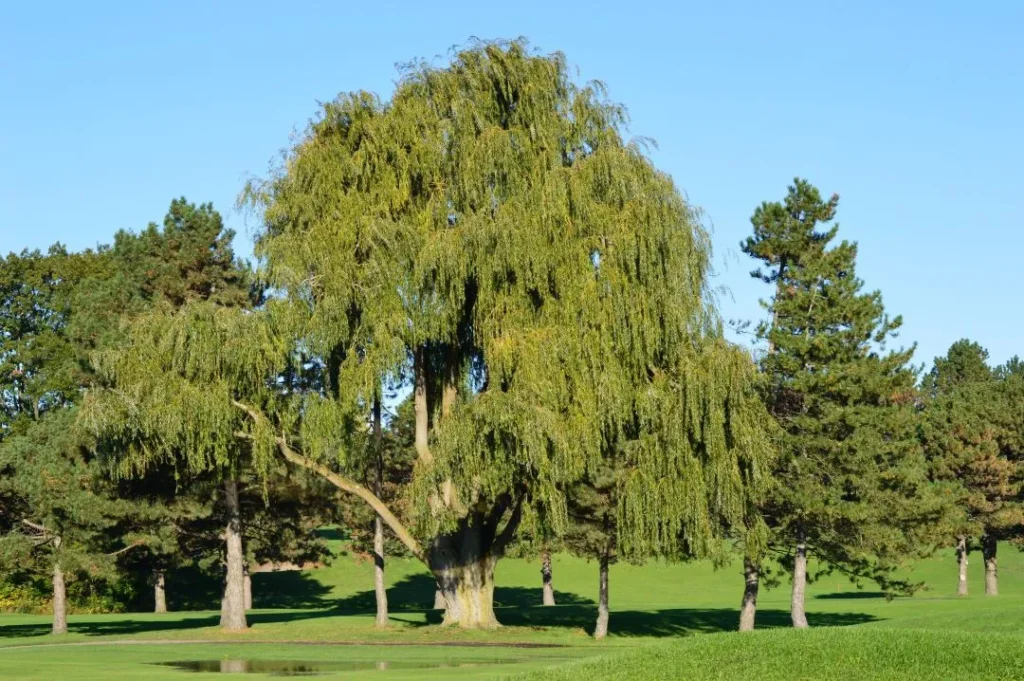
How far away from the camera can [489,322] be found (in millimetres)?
34688

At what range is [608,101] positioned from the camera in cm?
3766

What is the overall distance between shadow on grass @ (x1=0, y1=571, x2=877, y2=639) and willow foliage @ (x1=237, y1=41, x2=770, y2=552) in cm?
758

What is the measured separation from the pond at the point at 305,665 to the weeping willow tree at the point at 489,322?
16.1ft

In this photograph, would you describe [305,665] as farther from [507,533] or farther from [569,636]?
[569,636]

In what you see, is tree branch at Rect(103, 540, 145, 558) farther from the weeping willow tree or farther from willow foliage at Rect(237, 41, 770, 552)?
willow foliage at Rect(237, 41, 770, 552)

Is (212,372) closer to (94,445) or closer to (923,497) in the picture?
(94,445)

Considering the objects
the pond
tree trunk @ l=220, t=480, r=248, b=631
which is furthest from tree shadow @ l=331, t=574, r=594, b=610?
the pond

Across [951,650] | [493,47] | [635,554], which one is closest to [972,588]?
[635,554]

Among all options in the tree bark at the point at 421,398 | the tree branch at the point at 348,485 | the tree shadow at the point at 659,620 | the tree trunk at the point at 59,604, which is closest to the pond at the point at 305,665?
the tree branch at the point at 348,485

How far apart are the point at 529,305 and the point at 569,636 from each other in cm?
1126

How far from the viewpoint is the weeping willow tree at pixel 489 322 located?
3403 centimetres

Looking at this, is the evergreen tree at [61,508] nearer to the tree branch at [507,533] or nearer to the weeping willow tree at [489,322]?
the weeping willow tree at [489,322]

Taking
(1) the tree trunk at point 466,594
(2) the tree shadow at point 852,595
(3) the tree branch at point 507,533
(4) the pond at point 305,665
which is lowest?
(2) the tree shadow at point 852,595

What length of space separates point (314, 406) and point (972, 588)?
177 ft
